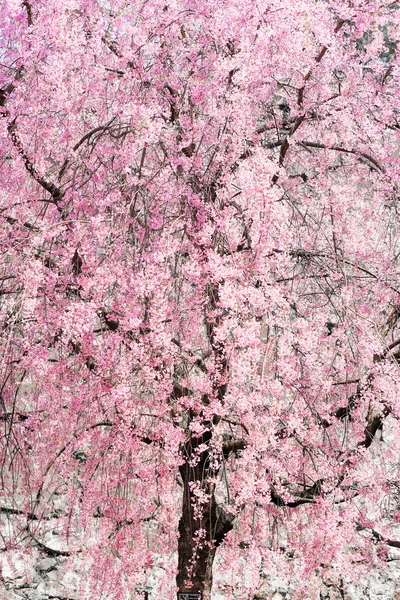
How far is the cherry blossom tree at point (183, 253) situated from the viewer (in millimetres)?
3512

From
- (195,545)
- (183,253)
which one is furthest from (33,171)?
(195,545)

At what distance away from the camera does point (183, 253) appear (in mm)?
4398

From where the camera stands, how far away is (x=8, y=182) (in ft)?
15.2

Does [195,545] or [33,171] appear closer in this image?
[33,171]

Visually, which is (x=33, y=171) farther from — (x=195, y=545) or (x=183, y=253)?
(x=195, y=545)

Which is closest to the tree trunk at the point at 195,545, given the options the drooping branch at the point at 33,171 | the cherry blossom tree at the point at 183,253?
the cherry blossom tree at the point at 183,253

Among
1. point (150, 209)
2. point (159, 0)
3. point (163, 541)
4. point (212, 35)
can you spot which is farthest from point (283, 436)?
point (159, 0)

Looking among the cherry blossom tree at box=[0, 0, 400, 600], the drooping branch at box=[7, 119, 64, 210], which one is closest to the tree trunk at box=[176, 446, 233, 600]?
the cherry blossom tree at box=[0, 0, 400, 600]

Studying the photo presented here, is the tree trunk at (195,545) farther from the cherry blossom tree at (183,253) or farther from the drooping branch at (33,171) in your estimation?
the drooping branch at (33,171)

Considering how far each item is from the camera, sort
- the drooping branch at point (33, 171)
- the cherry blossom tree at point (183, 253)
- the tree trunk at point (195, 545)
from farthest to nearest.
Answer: the tree trunk at point (195, 545)
the drooping branch at point (33, 171)
the cherry blossom tree at point (183, 253)

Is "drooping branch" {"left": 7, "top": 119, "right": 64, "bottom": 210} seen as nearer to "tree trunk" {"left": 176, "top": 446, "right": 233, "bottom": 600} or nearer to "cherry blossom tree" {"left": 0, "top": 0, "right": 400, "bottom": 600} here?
"cherry blossom tree" {"left": 0, "top": 0, "right": 400, "bottom": 600}

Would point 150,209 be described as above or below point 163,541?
above

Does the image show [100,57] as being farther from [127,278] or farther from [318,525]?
[318,525]

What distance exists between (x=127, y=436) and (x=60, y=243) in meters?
1.20
